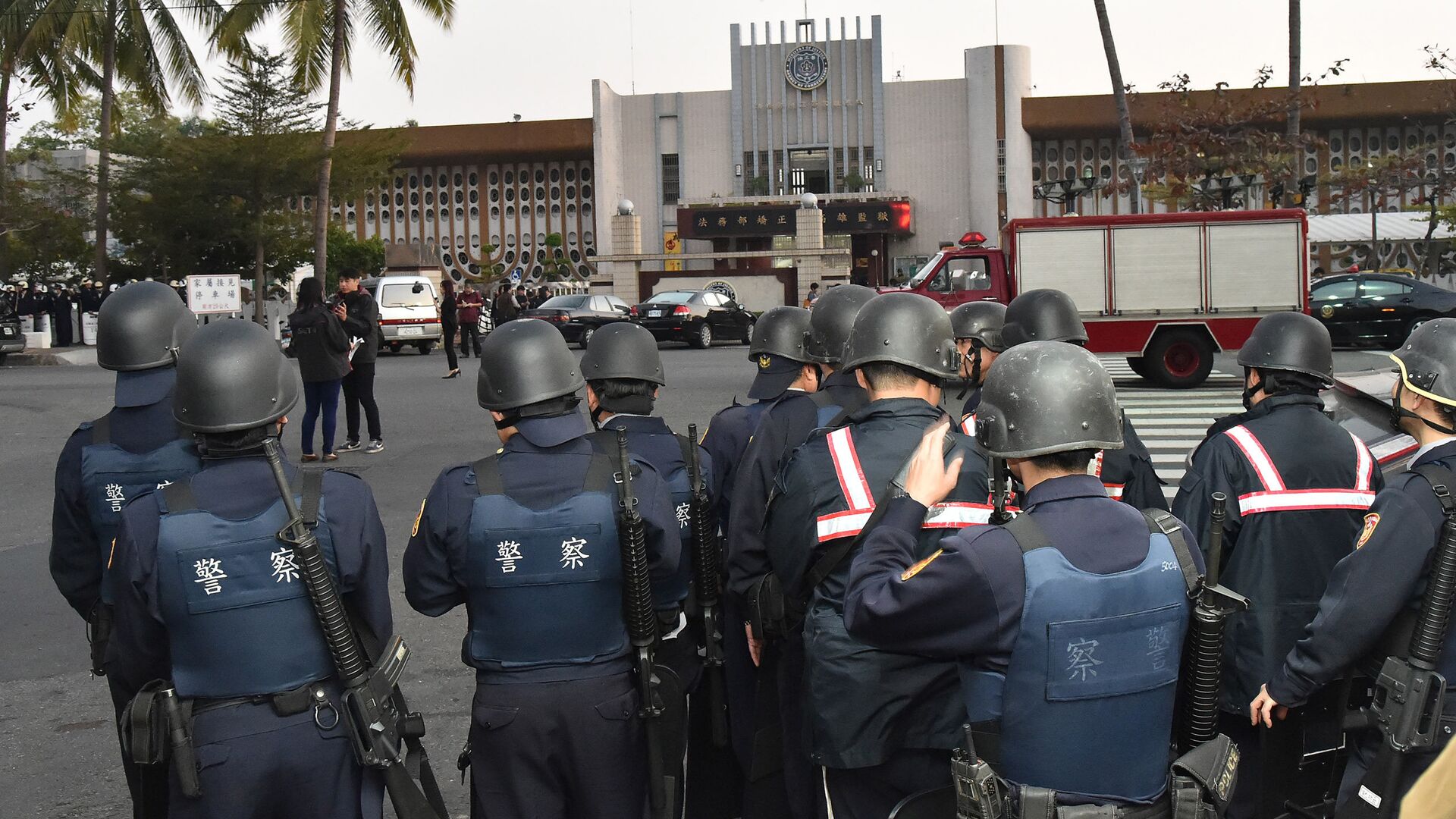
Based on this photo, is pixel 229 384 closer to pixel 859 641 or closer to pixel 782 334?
pixel 859 641

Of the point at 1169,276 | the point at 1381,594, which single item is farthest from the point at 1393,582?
the point at 1169,276

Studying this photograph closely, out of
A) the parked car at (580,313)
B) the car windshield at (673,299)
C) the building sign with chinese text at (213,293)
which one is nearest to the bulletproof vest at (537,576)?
the building sign with chinese text at (213,293)

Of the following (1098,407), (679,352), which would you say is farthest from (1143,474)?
(679,352)

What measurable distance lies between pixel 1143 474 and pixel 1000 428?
1.80m

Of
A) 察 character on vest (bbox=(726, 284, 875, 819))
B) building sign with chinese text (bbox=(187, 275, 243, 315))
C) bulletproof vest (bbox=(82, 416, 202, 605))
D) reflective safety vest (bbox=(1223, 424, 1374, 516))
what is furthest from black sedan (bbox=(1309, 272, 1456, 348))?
bulletproof vest (bbox=(82, 416, 202, 605))

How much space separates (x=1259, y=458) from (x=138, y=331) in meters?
3.50

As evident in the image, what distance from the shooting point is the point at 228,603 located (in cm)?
329

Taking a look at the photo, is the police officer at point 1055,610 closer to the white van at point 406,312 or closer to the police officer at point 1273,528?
the police officer at point 1273,528

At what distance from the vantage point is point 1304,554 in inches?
160

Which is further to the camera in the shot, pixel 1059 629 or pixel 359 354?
pixel 359 354

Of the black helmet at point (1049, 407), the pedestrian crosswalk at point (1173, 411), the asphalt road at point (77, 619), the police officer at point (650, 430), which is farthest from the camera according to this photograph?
the pedestrian crosswalk at point (1173, 411)

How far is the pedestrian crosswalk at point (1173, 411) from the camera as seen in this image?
41.5ft

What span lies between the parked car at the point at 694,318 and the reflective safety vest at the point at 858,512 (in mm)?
25287

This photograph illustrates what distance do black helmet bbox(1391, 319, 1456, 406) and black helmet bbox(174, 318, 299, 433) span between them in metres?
2.96
